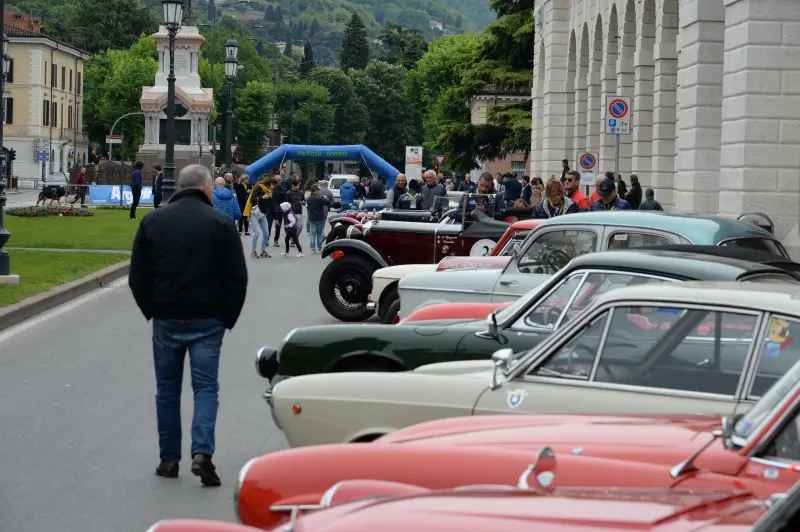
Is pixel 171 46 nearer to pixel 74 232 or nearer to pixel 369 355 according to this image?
pixel 74 232

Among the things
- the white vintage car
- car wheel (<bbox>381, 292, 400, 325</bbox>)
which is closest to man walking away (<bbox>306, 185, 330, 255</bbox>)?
car wheel (<bbox>381, 292, 400, 325</bbox>)

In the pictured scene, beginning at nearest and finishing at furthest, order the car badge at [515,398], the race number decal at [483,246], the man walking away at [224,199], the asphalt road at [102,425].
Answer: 1. the car badge at [515,398]
2. the asphalt road at [102,425]
3. the race number decal at [483,246]
4. the man walking away at [224,199]

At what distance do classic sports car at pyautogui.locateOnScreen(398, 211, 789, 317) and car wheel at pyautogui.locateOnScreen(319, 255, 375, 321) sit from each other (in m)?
5.86

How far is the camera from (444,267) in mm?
14078

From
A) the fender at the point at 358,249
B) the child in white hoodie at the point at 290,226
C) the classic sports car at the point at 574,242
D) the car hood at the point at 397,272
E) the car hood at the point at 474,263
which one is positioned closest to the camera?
the classic sports car at the point at 574,242

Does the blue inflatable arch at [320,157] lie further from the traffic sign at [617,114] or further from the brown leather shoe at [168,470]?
the brown leather shoe at [168,470]

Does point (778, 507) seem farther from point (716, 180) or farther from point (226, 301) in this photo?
point (716, 180)

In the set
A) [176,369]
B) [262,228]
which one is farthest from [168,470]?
[262,228]

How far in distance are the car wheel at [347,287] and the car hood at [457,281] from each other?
223 inches

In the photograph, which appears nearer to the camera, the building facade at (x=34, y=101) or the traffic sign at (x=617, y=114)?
the traffic sign at (x=617, y=114)

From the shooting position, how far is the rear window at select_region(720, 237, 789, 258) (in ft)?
35.3

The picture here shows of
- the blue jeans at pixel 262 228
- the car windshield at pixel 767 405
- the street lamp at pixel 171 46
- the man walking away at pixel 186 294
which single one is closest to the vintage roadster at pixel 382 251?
the man walking away at pixel 186 294

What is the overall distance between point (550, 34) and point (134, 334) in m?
36.2

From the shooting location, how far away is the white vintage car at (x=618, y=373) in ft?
19.7
